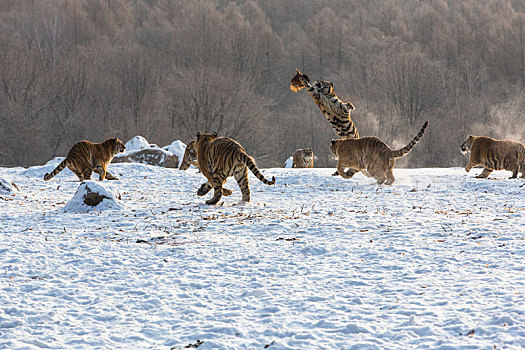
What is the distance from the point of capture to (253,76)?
5712 centimetres

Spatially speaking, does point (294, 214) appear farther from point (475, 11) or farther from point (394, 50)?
point (475, 11)

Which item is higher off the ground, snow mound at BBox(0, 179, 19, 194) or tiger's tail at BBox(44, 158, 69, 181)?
tiger's tail at BBox(44, 158, 69, 181)

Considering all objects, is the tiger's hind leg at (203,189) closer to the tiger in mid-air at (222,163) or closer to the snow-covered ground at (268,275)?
the tiger in mid-air at (222,163)

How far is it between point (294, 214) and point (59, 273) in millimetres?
4182

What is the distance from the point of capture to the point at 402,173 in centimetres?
1355

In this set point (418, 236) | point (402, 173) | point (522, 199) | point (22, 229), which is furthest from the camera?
point (402, 173)

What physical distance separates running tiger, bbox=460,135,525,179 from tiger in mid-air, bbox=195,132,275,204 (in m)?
Result: 6.46

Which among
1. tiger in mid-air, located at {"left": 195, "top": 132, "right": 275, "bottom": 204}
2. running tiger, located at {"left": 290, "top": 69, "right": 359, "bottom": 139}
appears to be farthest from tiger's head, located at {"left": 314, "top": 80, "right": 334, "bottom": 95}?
tiger in mid-air, located at {"left": 195, "top": 132, "right": 275, "bottom": 204}

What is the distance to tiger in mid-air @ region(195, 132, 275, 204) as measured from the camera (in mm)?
9289

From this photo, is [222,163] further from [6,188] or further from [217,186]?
[6,188]

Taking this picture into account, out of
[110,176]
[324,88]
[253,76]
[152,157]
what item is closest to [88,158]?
[110,176]

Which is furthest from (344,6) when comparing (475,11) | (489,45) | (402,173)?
(402,173)

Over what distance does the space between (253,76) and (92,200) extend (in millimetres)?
49163

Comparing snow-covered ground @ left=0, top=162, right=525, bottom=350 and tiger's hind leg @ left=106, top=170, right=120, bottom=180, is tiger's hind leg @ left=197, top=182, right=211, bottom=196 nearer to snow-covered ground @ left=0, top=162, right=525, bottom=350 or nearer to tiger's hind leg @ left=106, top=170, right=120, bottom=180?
snow-covered ground @ left=0, top=162, right=525, bottom=350
